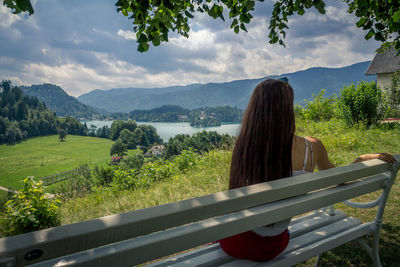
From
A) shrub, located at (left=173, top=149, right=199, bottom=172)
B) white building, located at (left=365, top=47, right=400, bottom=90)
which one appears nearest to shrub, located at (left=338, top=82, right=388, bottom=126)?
shrub, located at (left=173, top=149, right=199, bottom=172)

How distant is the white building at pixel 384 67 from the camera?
959 inches

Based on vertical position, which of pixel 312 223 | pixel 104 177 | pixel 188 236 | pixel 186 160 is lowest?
pixel 104 177

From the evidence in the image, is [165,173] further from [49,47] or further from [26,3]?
[49,47]

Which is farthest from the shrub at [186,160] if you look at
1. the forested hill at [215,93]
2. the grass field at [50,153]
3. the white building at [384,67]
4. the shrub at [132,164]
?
the forested hill at [215,93]

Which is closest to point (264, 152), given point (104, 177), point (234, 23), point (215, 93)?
point (234, 23)

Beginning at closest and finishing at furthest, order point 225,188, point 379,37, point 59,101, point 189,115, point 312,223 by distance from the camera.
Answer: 1. point 312,223
2. point 379,37
3. point 225,188
4. point 189,115
5. point 59,101

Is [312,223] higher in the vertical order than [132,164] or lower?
higher

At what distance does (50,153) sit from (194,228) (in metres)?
49.3

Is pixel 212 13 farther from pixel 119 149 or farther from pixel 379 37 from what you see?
pixel 119 149

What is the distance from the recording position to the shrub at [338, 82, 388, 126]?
10.8m

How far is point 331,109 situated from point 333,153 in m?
12.4

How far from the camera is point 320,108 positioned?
17.5 metres

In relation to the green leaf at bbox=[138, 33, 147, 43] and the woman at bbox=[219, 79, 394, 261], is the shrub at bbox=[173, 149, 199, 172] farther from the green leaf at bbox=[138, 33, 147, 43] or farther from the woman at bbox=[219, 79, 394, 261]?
the woman at bbox=[219, 79, 394, 261]

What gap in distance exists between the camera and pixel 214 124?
180 feet
